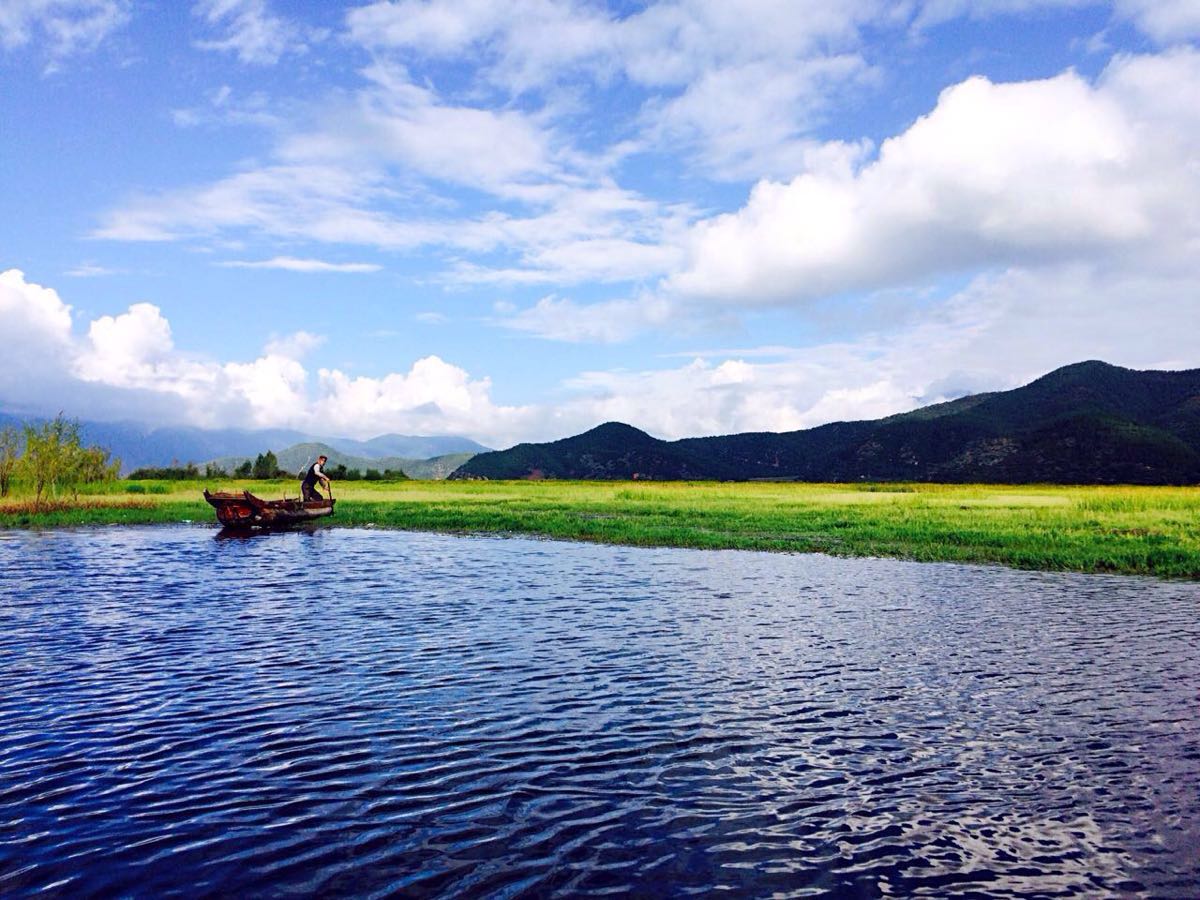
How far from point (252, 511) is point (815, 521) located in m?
40.8

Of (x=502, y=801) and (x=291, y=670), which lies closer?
(x=502, y=801)

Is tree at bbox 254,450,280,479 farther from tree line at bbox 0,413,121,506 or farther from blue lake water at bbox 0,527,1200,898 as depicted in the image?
blue lake water at bbox 0,527,1200,898

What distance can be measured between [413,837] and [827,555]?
38224mm

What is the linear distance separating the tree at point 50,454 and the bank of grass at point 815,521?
2597mm

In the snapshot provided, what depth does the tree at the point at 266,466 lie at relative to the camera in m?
141

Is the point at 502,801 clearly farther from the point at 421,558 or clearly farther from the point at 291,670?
the point at 421,558

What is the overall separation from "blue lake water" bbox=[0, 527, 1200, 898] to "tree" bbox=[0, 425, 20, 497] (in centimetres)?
5528

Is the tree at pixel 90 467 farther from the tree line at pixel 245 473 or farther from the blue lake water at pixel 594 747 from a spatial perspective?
the blue lake water at pixel 594 747

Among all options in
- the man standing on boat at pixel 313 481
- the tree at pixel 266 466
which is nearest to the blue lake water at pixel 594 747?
the man standing on boat at pixel 313 481

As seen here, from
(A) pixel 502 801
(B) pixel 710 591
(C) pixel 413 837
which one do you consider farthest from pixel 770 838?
(B) pixel 710 591

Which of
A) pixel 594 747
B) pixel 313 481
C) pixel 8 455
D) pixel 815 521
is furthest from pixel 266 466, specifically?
pixel 594 747

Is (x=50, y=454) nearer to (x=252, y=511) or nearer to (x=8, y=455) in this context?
(x=8, y=455)

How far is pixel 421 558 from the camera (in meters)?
42.9

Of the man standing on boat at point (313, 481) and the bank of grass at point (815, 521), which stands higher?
the man standing on boat at point (313, 481)
